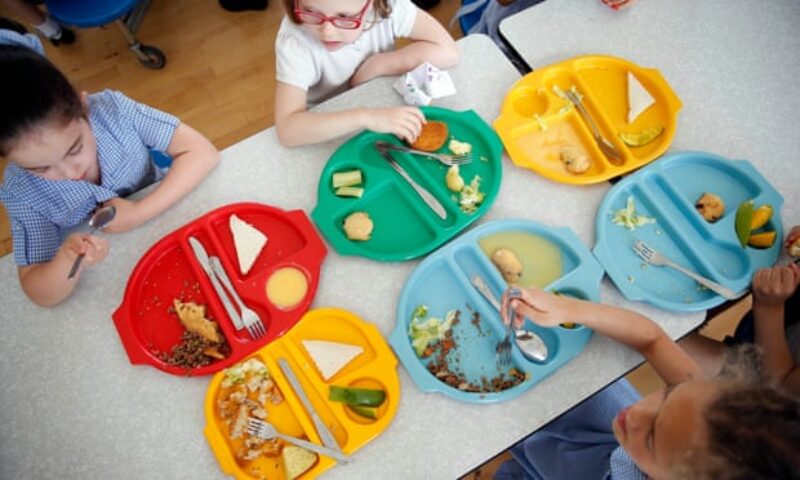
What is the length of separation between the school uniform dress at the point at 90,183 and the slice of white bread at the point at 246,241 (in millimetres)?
282

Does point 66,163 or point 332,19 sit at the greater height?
point 332,19

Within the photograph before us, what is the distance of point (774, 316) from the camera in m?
1.03

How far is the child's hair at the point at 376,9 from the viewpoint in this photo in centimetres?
116

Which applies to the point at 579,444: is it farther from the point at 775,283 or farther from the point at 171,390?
the point at 171,390

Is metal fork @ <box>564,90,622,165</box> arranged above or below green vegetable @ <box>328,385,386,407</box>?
above

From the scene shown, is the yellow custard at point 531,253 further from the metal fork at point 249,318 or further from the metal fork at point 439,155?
the metal fork at point 249,318

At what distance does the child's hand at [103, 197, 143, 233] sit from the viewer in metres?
1.09

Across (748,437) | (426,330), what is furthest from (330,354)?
(748,437)

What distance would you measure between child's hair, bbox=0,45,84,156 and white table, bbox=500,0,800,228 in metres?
1.00

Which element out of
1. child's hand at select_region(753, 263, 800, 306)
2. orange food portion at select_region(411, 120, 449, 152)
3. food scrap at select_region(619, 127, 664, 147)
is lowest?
orange food portion at select_region(411, 120, 449, 152)

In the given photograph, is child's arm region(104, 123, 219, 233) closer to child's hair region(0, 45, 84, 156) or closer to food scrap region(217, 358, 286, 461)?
child's hair region(0, 45, 84, 156)

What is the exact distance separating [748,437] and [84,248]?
43.8 inches

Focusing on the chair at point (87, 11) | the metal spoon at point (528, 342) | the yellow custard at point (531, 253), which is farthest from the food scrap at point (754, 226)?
the chair at point (87, 11)

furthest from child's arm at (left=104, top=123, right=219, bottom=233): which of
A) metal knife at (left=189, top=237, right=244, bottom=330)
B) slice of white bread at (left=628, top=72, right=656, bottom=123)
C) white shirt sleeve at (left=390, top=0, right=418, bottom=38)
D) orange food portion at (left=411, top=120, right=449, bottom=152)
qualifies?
slice of white bread at (left=628, top=72, right=656, bottom=123)
